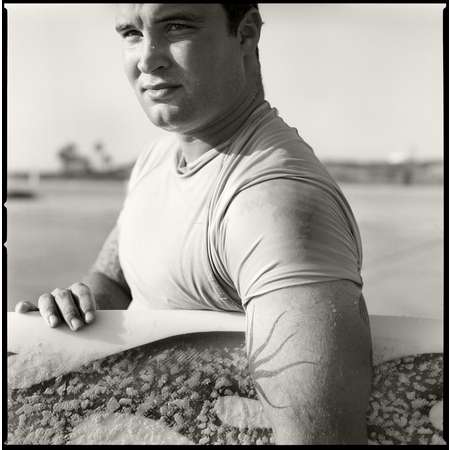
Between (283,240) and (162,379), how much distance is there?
347 mm

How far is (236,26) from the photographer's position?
41.5 inches

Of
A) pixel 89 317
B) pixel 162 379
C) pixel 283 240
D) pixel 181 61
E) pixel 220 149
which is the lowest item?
pixel 162 379

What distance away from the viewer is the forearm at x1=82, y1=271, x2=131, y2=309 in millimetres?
1384

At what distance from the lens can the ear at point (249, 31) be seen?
3.51 feet

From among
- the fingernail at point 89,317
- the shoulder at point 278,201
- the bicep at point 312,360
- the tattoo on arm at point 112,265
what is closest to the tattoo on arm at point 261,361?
the bicep at point 312,360

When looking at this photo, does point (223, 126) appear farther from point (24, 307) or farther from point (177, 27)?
point (24, 307)

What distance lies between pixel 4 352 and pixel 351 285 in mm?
631

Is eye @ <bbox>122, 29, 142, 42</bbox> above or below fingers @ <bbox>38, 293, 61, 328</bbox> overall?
above

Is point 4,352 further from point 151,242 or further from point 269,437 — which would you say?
point 269,437

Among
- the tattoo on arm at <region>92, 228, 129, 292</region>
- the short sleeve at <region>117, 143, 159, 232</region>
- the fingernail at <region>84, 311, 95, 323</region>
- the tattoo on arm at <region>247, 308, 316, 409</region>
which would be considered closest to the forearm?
the tattoo on arm at <region>92, 228, 129, 292</region>

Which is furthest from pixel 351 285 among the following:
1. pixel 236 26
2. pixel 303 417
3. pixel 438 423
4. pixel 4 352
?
pixel 4 352

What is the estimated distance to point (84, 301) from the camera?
3.71 feet

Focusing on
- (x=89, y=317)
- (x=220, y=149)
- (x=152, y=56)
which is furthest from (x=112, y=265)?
(x=152, y=56)

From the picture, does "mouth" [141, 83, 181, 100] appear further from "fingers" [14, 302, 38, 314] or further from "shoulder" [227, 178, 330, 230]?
"fingers" [14, 302, 38, 314]
